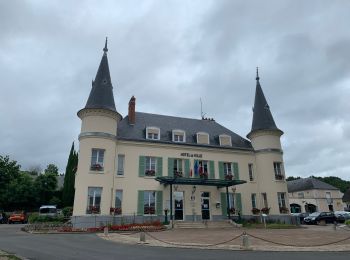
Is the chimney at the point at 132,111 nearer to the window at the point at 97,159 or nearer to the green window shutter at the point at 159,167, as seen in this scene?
the green window shutter at the point at 159,167

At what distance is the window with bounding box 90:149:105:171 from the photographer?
2320 centimetres

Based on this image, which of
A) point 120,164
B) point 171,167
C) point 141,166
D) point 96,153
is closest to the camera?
point 96,153

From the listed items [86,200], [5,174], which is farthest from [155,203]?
[5,174]

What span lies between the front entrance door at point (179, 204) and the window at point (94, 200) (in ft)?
20.2

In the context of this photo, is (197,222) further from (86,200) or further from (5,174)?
(5,174)

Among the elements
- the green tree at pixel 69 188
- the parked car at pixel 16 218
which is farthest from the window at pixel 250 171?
the parked car at pixel 16 218

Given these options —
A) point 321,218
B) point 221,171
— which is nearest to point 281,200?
point 321,218

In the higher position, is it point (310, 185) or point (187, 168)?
point (310, 185)

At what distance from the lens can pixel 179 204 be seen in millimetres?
25625

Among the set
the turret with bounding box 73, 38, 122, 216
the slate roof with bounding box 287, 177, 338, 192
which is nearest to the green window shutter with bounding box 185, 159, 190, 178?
the turret with bounding box 73, 38, 122, 216

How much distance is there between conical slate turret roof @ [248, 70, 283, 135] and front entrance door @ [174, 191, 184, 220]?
30.5 feet

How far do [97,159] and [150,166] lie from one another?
4415 millimetres

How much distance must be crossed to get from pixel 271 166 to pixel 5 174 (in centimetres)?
3288

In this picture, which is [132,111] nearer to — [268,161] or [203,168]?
[203,168]
